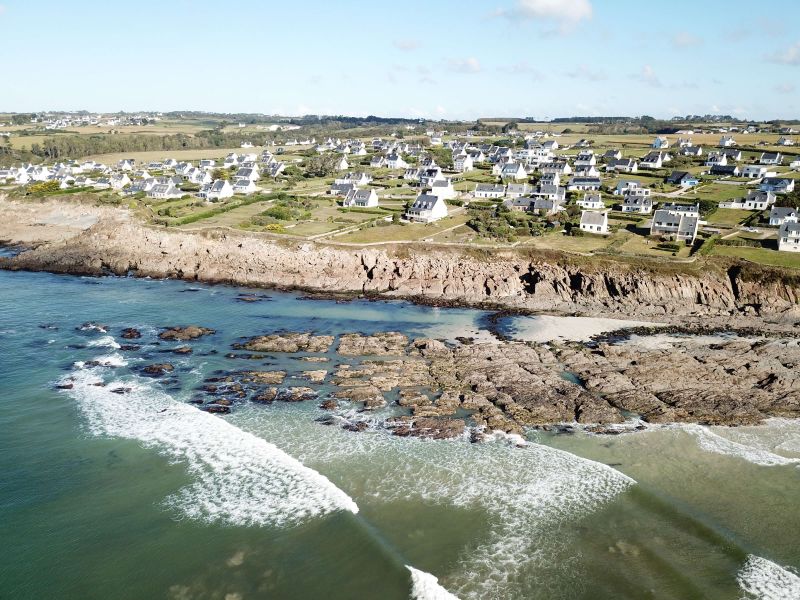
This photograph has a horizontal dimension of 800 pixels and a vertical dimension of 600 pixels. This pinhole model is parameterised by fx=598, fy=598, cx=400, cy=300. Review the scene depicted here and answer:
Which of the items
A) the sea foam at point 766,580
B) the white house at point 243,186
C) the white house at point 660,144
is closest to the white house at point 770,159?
the white house at point 660,144

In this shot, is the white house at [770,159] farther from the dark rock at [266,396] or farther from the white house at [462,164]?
the dark rock at [266,396]

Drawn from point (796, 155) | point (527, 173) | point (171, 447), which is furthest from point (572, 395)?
point (796, 155)

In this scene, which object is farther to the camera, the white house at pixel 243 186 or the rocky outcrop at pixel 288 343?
the white house at pixel 243 186

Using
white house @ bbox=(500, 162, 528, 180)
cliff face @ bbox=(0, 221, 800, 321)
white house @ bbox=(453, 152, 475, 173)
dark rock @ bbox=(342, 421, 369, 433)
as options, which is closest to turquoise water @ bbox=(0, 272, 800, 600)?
dark rock @ bbox=(342, 421, 369, 433)

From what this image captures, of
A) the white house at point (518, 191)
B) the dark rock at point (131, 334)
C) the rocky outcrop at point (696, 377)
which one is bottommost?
the dark rock at point (131, 334)

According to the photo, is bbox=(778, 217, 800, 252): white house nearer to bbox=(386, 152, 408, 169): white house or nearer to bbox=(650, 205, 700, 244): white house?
bbox=(650, 205, 700, 244): white house

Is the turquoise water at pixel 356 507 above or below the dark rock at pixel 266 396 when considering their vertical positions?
below

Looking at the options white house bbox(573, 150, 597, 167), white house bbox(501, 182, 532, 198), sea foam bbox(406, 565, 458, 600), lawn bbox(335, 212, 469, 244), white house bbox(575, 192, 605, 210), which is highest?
white house bbox(573, 150, 597, 167)
